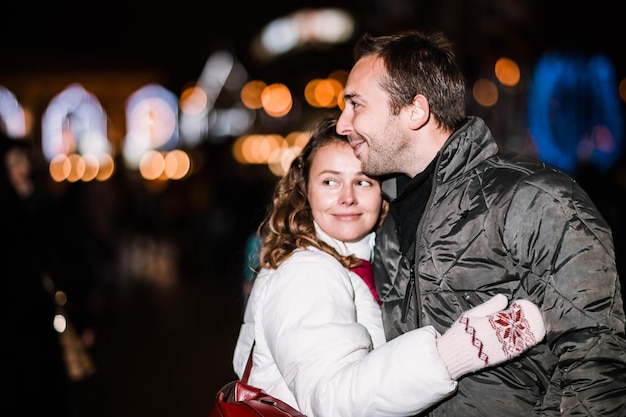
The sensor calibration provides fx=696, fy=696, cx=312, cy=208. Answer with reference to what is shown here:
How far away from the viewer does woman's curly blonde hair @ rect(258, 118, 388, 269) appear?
2.94m

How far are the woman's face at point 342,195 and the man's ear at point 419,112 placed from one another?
364 millimetres

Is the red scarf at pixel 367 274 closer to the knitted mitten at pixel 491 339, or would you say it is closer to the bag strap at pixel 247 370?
the bag strap at pixel 247 370

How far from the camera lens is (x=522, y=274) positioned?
8.02 ft

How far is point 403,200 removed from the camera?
2.92 meters

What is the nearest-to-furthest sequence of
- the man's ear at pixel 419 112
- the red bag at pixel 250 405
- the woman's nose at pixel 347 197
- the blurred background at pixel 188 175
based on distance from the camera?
the red bag at pixel 250 405 < the man's ear at pixel 419 112 < the woman's nose at pixel 347 197 < the blurred background at pixel 188 175

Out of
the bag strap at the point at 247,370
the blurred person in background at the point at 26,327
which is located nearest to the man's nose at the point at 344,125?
the bag strap at the point at 247,370

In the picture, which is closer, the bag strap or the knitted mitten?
the knitted mitten

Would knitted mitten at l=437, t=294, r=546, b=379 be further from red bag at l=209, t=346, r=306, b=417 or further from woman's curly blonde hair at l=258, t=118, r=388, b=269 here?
woman's curly blonde hair at l=258, t=118, r=388, b=269

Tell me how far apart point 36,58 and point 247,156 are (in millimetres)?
11735

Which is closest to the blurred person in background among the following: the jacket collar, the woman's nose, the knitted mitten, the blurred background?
the blurred background

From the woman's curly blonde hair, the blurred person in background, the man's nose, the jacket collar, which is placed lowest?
the blurred person in background

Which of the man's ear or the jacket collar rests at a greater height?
the man's ear

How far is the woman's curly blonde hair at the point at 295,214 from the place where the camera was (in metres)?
2.94

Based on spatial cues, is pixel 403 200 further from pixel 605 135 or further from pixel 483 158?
pixel 605 135
